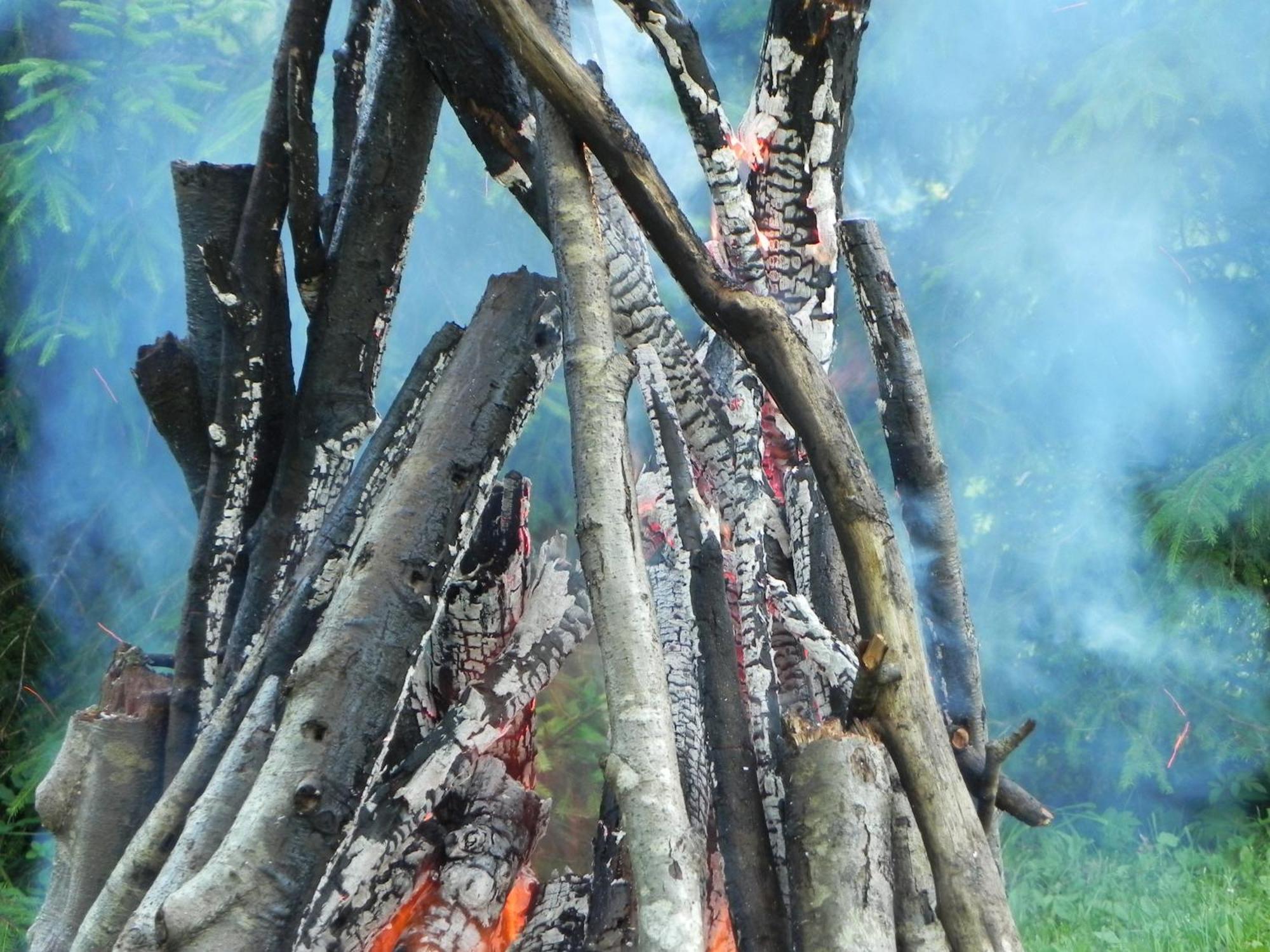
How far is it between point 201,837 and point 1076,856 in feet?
8.77

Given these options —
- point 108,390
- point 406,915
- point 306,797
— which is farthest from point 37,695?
point 306,797

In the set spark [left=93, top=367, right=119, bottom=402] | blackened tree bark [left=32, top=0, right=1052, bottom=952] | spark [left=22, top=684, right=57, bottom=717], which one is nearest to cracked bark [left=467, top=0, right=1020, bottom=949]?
blackened tree bark [left=32, top=0, right=1052, bottom=952]

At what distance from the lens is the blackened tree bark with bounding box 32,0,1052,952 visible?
3.85ft

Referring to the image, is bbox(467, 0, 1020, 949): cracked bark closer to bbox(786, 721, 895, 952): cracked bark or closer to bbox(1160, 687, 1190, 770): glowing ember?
bbox(786, 721, 895, 952): cracked bark

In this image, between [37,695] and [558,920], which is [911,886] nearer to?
[558,920]

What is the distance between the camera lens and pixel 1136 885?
3035 millimetres

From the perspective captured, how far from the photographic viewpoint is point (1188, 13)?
3.11 m

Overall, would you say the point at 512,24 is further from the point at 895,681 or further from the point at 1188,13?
the point at 1188,13

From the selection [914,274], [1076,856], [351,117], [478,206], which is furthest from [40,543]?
[1076,856]

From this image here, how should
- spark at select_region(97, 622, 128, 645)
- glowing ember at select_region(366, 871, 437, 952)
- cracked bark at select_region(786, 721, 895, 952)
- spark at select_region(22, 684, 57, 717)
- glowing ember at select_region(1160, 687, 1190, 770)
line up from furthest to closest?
spark at select_region(22, 684, 57, 717)
spark at select_region(97, 622, 128, 645)
glowing ember at select_region(1160, 687, 1190, 770)
glowing ember at select_region(366, 871, 437, 952)
cracked bark at select_region(786, 721, 895, 952)

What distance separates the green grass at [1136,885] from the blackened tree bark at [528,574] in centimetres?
131

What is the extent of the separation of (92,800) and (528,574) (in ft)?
2.16

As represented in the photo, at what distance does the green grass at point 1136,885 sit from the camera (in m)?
2.49

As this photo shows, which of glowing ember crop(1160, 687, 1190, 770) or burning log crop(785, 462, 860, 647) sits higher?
glowing ember crop(1160, 687, 1190, 770)
